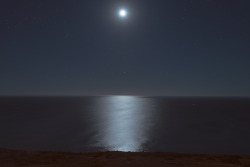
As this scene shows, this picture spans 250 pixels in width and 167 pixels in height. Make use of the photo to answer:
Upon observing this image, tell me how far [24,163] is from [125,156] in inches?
259

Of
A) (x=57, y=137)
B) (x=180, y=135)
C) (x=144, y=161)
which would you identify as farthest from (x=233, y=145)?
(x=57, y=137)

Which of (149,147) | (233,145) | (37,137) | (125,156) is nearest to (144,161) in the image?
(125,156)

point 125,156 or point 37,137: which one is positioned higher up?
point 37,137

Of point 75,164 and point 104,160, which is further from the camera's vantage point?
point 104,160

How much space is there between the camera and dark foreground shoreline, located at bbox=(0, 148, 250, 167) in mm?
10734

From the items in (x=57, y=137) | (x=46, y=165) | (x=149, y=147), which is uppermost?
(x=57, y=137)

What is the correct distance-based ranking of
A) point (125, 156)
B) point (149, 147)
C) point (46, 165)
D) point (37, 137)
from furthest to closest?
point (37, 137) → point (149, 147) → point (125, 156) → point (46, 165)

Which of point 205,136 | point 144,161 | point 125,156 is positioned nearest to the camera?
point 144,161

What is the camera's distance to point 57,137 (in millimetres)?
36375

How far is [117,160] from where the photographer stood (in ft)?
37.8

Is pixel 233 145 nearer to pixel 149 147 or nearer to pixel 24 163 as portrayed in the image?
pixel 149 147

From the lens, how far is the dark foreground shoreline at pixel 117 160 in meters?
10.7

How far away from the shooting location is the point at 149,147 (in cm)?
2995

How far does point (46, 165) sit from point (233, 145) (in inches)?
1354
